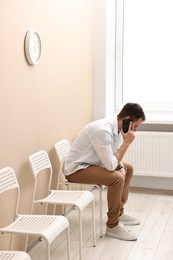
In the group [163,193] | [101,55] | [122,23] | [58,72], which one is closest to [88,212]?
[163,193]

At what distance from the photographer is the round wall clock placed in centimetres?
321

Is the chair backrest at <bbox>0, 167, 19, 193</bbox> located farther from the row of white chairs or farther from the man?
the man

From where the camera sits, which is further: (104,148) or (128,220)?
(128,220)

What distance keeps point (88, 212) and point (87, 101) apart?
118cm

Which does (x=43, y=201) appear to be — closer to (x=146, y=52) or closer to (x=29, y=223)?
(x=29, y=223)

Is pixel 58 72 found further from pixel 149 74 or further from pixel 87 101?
pixel 149 74

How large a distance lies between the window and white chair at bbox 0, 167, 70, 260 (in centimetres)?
256

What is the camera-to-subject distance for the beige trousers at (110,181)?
3.59 metres

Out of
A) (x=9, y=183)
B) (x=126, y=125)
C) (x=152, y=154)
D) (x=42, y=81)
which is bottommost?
(x=152, y=154)

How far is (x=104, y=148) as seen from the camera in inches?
139

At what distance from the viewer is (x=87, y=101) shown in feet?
15.5

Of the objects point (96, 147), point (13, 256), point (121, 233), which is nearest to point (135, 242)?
point (121, 233)

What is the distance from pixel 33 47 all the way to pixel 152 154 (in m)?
2.07

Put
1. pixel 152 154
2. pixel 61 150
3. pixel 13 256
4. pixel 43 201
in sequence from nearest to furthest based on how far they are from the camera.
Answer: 1. pixel 13 256
2. pixel 43 201
3. pixel 61 150
4. pixel 152 154
